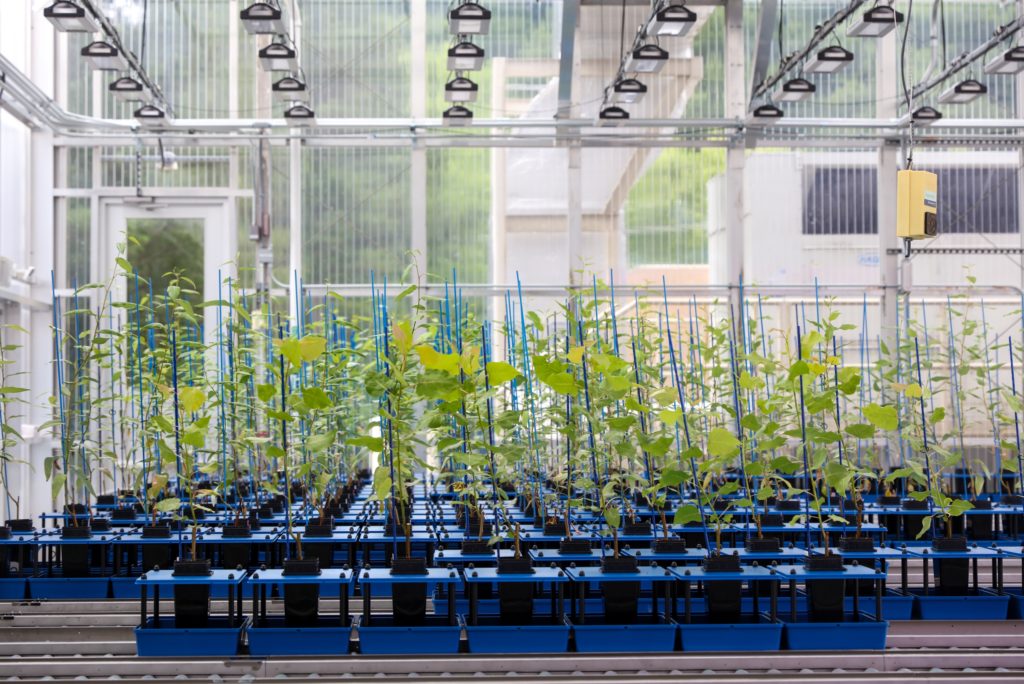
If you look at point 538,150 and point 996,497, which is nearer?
point 996,497

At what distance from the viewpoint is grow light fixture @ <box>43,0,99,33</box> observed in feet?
19.6

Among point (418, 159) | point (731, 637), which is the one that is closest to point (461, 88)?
point (418, 159)

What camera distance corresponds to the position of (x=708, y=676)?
376 centimetres

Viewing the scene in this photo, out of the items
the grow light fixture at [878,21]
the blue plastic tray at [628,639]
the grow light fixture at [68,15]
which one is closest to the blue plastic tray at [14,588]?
the blue plastic tray at [628,639]

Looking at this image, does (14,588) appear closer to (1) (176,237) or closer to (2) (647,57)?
(2) (647,57)

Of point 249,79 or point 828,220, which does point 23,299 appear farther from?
point 828,220

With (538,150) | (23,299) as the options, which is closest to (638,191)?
(538,150)

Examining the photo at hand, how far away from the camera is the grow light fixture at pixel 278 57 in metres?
6.89

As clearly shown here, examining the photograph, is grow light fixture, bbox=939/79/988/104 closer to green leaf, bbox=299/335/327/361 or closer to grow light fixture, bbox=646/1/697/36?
grow light fixture, bbox=646/1/697/36

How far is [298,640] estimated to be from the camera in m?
3.93

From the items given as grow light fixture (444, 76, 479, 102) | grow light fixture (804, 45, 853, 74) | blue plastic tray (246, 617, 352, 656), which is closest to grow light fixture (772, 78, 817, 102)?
grow light fixture (804, 45, 853, 74)

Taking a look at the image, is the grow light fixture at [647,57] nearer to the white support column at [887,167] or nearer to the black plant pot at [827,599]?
the white support column at [887,167]

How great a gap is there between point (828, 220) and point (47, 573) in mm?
6831

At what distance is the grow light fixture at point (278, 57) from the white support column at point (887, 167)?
506cm
